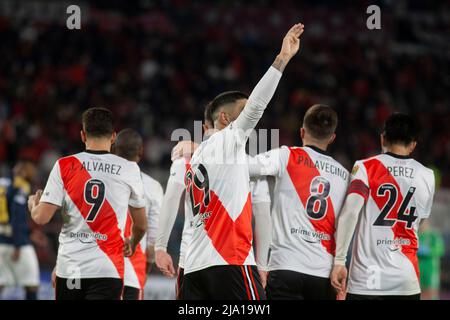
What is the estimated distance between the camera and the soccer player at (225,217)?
16.8ft

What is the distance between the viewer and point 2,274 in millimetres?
11016

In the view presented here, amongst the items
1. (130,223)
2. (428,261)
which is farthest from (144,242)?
(428,261)

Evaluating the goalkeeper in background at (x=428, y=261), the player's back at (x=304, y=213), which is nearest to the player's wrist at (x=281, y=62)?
the player's back at (x=304, y=213)

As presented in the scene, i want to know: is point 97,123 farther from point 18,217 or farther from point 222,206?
point 18,217

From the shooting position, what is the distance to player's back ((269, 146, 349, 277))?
19.4ft

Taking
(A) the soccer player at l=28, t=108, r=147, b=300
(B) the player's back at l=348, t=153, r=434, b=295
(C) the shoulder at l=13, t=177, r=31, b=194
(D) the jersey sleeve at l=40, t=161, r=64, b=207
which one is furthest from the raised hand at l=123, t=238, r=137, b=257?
(C) the shoulder at l=13, t=177, r=31, b=194

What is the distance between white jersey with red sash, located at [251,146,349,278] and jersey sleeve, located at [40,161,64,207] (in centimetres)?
154

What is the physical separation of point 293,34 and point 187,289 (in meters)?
1.91

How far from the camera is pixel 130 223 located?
7.31 metres

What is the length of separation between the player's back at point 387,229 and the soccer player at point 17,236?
596 cm

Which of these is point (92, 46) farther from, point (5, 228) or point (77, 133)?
point (5, 228)

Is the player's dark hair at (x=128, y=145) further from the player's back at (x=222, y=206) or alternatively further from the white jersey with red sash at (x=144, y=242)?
the player's back at (x=222, y=206)

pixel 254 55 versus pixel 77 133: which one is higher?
pixel 254 55
